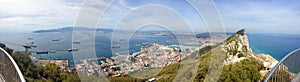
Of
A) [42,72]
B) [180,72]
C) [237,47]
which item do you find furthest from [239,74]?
[42,72]

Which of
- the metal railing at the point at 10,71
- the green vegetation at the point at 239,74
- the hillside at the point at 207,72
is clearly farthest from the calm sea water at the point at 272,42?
the metal railing at the point at 10,71

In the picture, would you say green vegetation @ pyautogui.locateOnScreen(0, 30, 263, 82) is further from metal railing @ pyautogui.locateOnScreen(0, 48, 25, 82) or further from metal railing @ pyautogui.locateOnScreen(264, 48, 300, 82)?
metal railing @ pyautogui.locateOnScreen(0, 48, 25, 82)

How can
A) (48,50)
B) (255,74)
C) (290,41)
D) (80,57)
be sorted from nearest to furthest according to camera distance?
(80,57) → (255,74) → (48,50) → (290,41)

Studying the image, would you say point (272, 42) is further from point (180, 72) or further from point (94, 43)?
point (94, 43)

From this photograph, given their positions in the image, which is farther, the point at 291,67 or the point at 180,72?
the point at 180,72

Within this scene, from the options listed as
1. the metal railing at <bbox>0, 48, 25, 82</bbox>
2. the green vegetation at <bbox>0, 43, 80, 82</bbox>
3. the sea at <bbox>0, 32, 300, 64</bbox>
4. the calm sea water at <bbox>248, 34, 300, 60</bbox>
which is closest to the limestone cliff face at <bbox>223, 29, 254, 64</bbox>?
the calm sea water at <bbox>248, 34, 300, 60</bbox>

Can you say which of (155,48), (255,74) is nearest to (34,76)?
(155,48)

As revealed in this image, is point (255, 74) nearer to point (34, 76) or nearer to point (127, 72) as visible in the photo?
point (127, 72)
